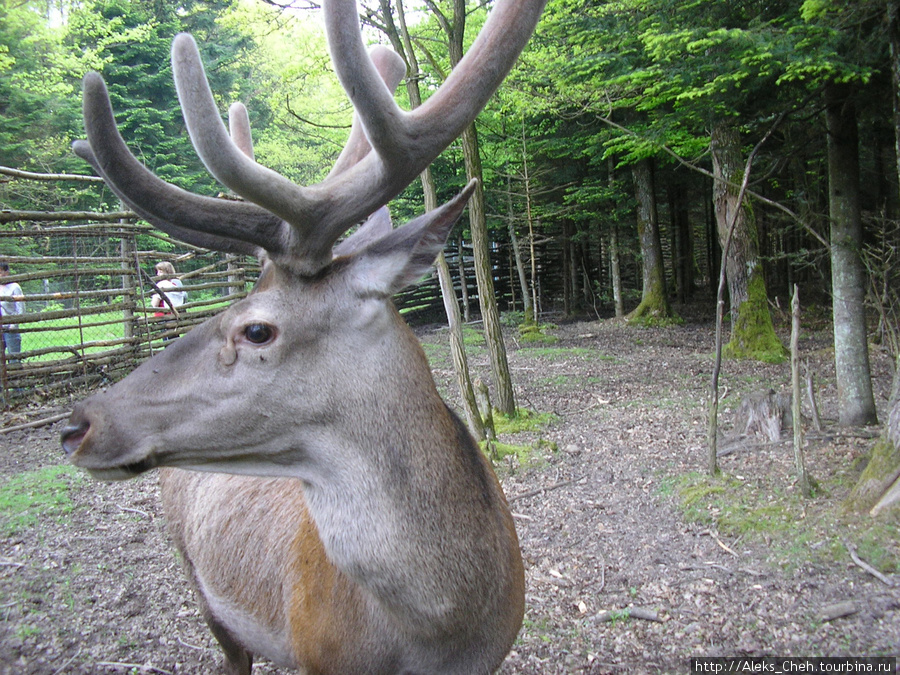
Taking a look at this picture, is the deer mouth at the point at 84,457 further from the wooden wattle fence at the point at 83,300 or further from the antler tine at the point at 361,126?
the wooden wattle fence at the point at 83,300

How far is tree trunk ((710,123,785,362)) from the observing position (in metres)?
Answer: 10.3

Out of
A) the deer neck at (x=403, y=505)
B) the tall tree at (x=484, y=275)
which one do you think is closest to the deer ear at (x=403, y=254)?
the deer neck at (x=403, y=505)

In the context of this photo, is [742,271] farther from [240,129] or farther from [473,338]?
[240,129]

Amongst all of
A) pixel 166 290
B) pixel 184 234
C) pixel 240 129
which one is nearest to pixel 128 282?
pixel 166 290

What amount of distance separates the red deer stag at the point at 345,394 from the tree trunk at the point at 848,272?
218 inches

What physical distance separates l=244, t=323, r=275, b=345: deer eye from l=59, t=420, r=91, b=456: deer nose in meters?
0.51

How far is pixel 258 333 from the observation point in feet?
6.64

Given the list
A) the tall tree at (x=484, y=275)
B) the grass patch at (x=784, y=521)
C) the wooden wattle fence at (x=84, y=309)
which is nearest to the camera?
the grass patch at (x=784, y=521)

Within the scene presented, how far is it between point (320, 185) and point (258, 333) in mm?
558

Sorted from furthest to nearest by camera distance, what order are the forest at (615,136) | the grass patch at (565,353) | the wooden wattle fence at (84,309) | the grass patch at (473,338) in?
the grass patch at (473,338) → the grass patch at (565,353) → the wooden wattle fence at (84,309) → the forest at (615,136)

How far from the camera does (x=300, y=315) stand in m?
2.05

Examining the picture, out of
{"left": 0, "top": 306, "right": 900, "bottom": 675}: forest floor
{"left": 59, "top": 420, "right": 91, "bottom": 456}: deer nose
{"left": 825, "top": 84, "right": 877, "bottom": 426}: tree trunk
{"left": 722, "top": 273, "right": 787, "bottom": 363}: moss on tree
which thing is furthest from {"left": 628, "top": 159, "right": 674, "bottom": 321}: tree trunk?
{"left": 59, "top": 420, "right": 91, "bottom": 456}: deer nose

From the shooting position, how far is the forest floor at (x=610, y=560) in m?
3.36

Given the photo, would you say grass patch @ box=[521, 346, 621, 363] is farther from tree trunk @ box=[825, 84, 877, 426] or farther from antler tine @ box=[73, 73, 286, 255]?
antler tine @ box=[73, 73, 286, 255]
